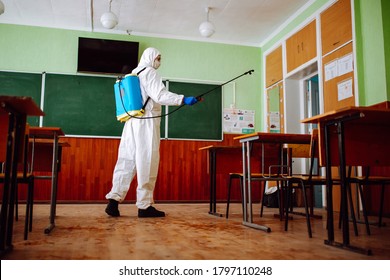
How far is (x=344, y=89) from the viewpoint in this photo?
407 cm

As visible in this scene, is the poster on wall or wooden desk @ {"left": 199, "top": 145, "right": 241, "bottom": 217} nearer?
wooden desk @ {"left": 199, "top": 145, "right": 241, "bottom": 217}

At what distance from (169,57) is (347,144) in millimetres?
4212

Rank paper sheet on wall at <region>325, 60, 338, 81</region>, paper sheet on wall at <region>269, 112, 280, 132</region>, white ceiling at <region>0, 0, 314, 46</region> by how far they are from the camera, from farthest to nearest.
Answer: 1. paper sheet on wall at <region>269, 112, 280, 132</region>
2. white ceiling at <region>0, 0, 314, 46</region>
3. paper sheet on wall at <region>325, 60, 338, 81</region>

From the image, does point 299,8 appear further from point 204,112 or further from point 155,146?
point 155,146

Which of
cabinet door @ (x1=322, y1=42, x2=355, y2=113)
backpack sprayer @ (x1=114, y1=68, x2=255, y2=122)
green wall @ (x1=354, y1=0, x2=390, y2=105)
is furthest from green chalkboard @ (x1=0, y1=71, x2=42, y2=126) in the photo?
green wall @ (x1=354, y1=0, x2=390, y2=105)

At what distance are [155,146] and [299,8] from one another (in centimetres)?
318

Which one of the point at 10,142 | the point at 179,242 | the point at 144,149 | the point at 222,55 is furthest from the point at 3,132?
the point at 222,55

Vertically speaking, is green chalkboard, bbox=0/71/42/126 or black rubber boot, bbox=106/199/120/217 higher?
green chalkboard, bbox=0/71/42/126

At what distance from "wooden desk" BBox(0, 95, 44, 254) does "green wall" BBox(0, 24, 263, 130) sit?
12.7 feet

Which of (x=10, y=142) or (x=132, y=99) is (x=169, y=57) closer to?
(x=132, y=99)

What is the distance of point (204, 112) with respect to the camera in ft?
19.2

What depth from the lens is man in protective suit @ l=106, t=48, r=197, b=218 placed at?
3.22 meters

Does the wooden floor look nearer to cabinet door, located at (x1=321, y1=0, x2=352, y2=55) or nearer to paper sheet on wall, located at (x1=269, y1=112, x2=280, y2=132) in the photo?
cabinet door, located at (x1=321, y1=0, x2=352, y2=55)

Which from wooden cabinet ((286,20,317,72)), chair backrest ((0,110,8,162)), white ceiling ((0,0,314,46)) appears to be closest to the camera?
chair backrest ((0,110,8,162))
